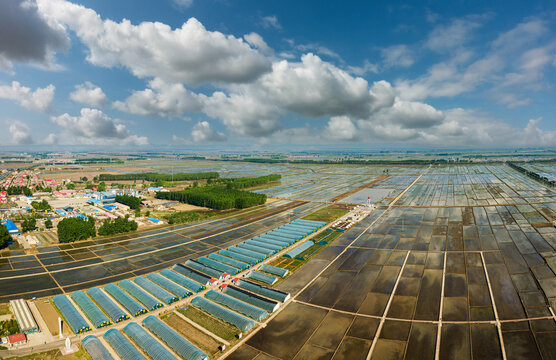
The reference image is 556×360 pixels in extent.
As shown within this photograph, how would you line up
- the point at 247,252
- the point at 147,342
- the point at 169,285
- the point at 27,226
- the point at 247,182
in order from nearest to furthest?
the point at 147,342
the point at 169,285
the point at 247,252
the point at 27,226
the point at 247,182

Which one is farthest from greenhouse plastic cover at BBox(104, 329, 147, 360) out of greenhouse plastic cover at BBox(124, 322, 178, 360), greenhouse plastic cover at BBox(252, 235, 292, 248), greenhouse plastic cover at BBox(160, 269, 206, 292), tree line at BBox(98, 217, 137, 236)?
tree line at BBox(98, 217, 137, 236)

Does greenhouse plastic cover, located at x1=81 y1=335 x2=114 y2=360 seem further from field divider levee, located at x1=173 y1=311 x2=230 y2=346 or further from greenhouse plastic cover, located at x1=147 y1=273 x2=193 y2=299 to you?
greenhouse plastic cover, located at x1=147 y1=273 x2=193 y2=299

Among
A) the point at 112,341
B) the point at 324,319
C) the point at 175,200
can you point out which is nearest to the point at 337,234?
the point at 324,319

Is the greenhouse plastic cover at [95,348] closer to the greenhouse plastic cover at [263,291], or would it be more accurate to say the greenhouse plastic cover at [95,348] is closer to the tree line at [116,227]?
the greenhouse plastic cover at [263,291]

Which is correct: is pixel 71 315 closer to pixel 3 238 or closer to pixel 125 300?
pixel 125 300

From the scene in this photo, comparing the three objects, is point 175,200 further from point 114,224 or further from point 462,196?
point 462,196

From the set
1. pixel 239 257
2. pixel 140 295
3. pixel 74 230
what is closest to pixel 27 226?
pixel 74 230
